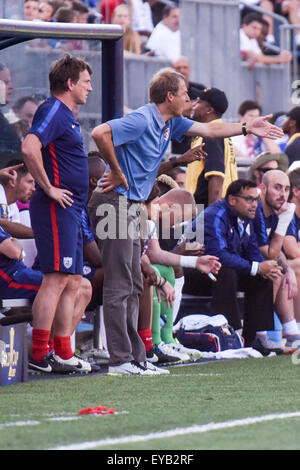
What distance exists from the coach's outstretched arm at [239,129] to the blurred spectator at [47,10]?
4.19 meters

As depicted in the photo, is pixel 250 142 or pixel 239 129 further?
pixel 250 142

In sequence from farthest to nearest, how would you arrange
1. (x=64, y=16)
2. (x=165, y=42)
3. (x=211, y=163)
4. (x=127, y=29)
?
(x=165, y=42) → (x=127, y=29) → (x=64, y=16) → (x=211, y=163)

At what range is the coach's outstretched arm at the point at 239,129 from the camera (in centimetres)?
770

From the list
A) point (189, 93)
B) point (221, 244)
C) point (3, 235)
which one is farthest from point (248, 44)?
point (3, 235)

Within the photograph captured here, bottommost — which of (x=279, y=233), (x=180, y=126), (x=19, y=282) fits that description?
(x=279, y=233)

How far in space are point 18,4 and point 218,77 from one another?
5110mm

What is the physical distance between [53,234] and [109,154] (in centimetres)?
63

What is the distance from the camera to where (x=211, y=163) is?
9727 mm

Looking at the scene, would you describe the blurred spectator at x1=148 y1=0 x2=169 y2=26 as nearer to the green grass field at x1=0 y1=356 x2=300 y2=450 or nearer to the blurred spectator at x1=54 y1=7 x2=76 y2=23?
the blurred spectator at x1=54 y1=7 x2=76 y2=23

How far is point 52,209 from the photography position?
716 centimetres

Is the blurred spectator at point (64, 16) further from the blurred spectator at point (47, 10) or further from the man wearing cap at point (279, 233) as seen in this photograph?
the man wearing cap at point (279, 233)

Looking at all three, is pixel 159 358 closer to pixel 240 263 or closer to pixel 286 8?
pixel 240 263

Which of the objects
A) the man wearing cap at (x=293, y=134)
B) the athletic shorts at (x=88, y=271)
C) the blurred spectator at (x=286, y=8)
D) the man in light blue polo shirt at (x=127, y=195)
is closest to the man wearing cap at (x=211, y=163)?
the man wearing cap at (x=293, y=134)

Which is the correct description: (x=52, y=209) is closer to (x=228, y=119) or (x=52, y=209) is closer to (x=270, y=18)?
(x=228, y=119)
